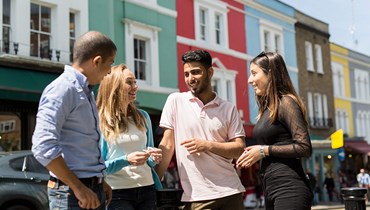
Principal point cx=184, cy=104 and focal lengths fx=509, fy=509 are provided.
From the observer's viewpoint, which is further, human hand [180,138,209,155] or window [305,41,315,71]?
window [305,41,315,71]

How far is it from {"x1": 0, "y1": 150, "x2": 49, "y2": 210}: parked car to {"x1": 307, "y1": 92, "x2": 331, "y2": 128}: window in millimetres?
22718

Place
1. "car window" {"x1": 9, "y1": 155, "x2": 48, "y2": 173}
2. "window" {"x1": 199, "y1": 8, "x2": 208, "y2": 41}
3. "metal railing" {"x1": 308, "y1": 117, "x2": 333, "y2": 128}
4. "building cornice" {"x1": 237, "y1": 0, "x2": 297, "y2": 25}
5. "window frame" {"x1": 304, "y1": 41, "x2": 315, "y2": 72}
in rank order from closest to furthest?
"car window" {"x1": 9, "y1": 155, "x2": 48, "y2": 173} → "window" {"x1": 199, "y1": 8, "x2": 208, "y2": 41} → "building cornice" {"x1": 237, "y1": 0, "x2": 297, "y2": 25} → "metal railing" {"x1": 308, "y1": 117, "x2": 333, "y2": 128} → "window frame" {"x1": 304, "y1": 41, "x2": 315, "y2": 72}

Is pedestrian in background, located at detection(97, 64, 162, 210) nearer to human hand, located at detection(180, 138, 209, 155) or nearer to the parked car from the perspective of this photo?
human hand, located at detection(180, 138, 209, 155)

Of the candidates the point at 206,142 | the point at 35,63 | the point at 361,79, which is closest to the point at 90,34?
the point at 206,142

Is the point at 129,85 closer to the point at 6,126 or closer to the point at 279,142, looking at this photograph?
the point at 279,142

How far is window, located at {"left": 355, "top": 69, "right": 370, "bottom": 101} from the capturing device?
3599 centimetres

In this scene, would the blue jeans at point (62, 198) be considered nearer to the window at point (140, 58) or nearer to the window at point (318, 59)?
the window at point (140, 58)

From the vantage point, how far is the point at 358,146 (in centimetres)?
3262

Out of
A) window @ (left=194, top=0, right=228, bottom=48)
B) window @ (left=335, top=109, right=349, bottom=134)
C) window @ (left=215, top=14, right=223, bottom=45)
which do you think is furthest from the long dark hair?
window @ (left=335, top=109, right=349, bottom=134)

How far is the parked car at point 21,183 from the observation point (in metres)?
7.80

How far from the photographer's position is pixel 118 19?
1742 cm

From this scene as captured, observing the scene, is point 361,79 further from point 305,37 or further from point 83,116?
point 83,116

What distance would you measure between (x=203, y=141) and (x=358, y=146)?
31084 mm

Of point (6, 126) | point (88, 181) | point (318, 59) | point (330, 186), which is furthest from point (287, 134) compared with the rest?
point (318, 59)
